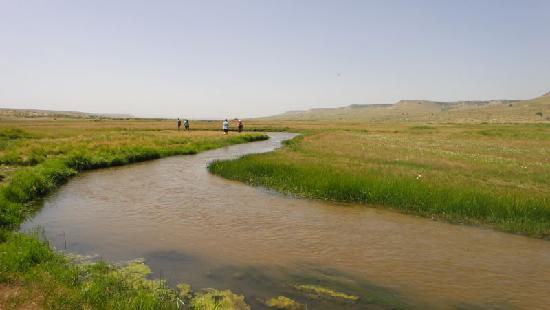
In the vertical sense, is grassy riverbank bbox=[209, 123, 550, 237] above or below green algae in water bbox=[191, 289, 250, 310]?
above

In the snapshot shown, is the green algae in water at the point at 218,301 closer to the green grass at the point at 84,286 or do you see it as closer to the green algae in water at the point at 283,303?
the green grass at the point at 84,286

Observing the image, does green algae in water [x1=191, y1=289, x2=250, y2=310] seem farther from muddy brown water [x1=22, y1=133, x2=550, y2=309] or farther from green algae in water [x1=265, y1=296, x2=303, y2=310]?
green algae in water [x1=265, y1=296, x2=303, y2=310]

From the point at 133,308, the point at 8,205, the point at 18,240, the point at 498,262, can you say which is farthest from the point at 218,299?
the point at 8,205

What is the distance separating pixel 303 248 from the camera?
1206cm

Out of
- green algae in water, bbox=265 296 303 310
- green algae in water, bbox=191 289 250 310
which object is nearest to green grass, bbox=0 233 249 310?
green algae in water, bbox=191 289 250 310

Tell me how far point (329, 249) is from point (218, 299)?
4738mm

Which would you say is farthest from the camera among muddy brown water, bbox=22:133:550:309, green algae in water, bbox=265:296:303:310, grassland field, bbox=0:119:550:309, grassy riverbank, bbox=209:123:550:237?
grassy riverbank, bbox=209:123:550:237

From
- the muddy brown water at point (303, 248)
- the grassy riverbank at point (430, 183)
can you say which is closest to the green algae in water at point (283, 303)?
the muddy brown water at point (303, 248)

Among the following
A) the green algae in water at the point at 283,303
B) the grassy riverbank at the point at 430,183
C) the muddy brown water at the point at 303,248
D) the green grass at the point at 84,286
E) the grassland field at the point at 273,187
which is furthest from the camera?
the grassy riverbank at the point at 430,183

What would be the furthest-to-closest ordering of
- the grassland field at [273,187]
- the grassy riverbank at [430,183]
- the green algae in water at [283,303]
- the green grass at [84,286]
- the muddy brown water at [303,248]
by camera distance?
the grassy riverbank at [430,183]
the muddy brown water at [303,248]
the green algae in water at [283,303]
the grassland field at [273,187]
the green grass at [84,286]

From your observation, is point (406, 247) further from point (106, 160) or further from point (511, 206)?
point (106, 160)

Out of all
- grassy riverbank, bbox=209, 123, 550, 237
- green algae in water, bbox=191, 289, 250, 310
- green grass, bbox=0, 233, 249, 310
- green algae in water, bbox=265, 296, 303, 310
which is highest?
grassy riverbank, bbox=209, 123, 550, 237

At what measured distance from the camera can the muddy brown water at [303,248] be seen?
9.19 metres

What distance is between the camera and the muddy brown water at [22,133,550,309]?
30.1 feet
